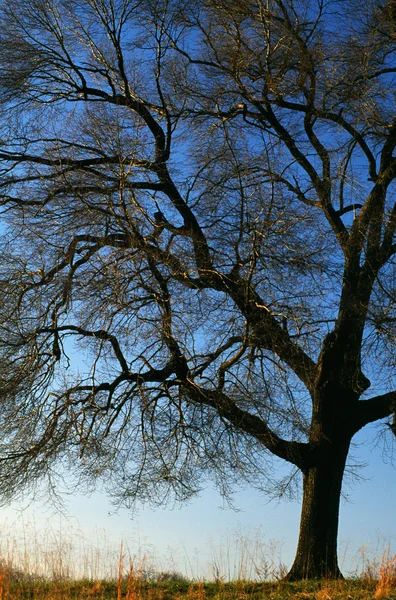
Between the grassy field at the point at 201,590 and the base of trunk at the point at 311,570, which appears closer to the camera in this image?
the grassy field at the point at 201,590

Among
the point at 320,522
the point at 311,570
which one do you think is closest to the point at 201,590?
the point at 311,570

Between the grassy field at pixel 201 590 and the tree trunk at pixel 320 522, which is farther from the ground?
the tree trunk at pixel 320 522

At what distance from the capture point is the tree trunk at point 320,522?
27.5 ft

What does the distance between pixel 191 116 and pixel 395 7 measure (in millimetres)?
2822

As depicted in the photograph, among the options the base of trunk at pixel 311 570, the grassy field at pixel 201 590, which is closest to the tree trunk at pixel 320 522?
the base of trunk at pixel 311 570

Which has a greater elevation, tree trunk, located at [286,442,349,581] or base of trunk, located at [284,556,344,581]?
tree trunk, located at [286,442,349,581]

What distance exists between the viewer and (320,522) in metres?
8.52

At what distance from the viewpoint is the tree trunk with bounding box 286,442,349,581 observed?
837cm

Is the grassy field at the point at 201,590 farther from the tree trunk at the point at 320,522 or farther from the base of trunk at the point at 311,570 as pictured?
the tree trunk at the point at 320,522

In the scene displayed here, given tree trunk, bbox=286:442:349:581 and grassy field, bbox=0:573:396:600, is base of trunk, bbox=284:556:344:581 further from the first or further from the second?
grassy field, bbox=0:573:396:600

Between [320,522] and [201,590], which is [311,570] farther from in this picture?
[201,590]

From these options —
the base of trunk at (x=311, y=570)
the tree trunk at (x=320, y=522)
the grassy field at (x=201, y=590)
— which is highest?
the tree trunk at (x=320, y=522)

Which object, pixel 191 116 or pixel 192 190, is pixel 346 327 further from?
pixel 191 116

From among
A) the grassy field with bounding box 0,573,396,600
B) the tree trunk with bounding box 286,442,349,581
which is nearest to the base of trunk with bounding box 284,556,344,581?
the tree trunk with bounding box 286,442,349,581
